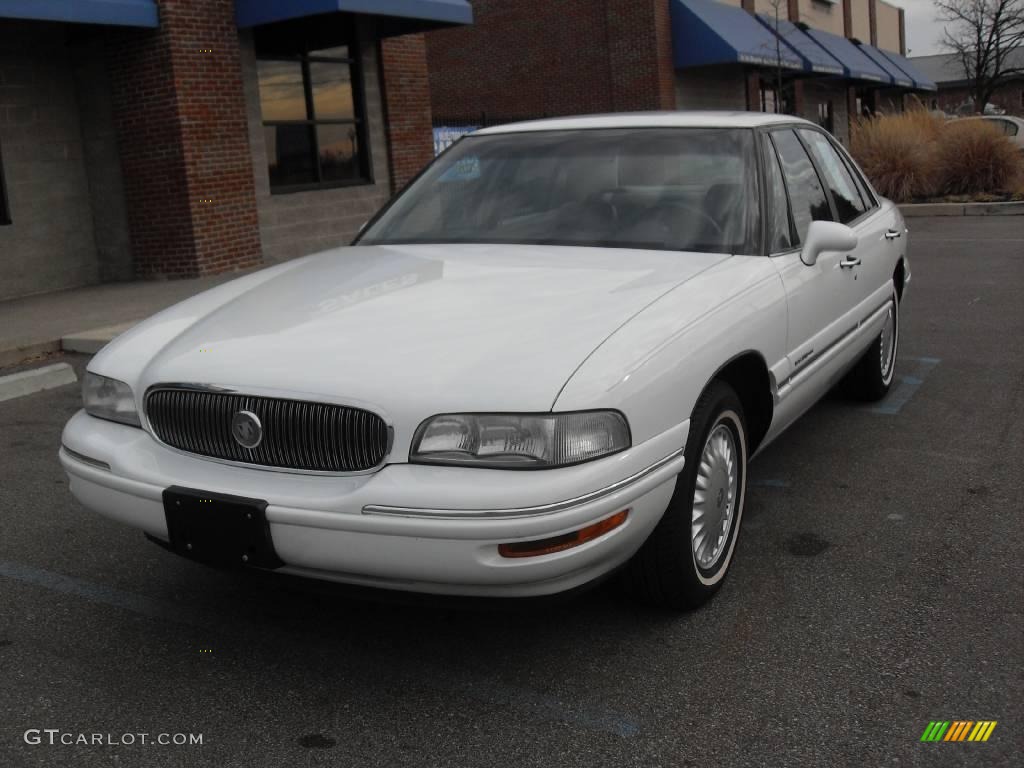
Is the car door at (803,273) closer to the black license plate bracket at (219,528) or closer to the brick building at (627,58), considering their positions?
the black license plate bracket at (219,528)

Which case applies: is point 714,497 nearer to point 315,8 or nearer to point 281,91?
point 315,8

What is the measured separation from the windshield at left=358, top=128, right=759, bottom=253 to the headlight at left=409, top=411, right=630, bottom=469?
140 centimetres

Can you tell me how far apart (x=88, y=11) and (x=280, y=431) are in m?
9.86

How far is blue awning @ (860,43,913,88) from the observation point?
37344 millimetres

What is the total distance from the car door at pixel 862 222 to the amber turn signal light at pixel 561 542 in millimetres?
2509

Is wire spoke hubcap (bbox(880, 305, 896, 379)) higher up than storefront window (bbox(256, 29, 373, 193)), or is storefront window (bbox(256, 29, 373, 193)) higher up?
storefront window (bbox(256, 29, 373, 193))

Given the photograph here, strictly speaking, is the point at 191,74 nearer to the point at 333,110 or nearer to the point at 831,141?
the point at 333,110

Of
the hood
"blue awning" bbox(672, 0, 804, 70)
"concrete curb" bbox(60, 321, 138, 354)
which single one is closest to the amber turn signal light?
the hood

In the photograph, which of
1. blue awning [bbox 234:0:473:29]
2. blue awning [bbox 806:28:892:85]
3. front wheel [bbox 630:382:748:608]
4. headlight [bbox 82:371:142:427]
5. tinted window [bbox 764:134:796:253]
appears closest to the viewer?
front wheel [bbox 630:382:748:608]

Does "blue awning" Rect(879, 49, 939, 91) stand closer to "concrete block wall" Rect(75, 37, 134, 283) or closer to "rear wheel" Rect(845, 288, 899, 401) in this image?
"concrete block wall" Rect(75, 37, 134, 283)

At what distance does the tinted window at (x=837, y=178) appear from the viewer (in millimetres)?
5258

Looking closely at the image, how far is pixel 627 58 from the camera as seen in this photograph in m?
25.5

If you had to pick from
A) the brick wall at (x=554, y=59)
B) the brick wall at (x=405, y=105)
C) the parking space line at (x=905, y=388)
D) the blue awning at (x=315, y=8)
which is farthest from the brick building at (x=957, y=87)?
the parking space line at (x=905, y=388)

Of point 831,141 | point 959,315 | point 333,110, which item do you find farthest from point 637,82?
point 831,141
